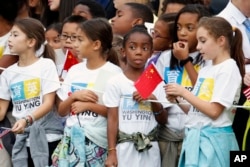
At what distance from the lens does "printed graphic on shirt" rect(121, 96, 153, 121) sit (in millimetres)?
6762

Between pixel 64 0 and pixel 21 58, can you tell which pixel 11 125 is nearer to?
pixel 21 58

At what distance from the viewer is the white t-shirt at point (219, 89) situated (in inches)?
253

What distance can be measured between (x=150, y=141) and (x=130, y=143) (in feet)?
0.49

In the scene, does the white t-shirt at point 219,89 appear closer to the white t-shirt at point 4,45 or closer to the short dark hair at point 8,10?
the white t-shirt at point 4,45

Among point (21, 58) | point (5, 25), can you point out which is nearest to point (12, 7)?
point (5, 25)

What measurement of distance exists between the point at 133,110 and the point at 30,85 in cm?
91

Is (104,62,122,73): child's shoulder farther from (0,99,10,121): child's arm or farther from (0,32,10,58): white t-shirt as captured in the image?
(0,32,10,58): white t-shirt

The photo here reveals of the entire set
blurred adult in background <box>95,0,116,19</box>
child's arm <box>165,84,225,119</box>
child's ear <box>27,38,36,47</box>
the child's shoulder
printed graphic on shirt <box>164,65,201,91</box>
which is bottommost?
child's arm <box>165,84,225,119</box>

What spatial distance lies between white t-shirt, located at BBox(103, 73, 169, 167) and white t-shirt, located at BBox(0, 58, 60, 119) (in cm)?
59

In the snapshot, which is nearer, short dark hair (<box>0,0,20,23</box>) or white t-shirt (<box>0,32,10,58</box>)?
white t-shirt (<box>0,32,10,58</box>)

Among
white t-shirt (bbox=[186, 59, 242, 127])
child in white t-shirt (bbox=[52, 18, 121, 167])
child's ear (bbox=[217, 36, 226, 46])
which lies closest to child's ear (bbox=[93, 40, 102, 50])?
child in white t-shirt (bbox=[52, 18, 121, 167])

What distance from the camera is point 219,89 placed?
644 centimetres

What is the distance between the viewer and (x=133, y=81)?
681cm

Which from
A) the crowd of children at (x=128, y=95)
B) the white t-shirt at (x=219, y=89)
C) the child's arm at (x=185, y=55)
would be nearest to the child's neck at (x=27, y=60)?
the crowd of children at (x=128, y=95)
